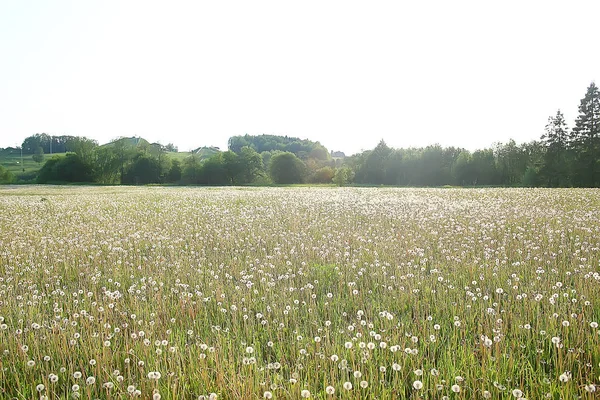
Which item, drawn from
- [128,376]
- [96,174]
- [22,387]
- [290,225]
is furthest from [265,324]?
[96,174]

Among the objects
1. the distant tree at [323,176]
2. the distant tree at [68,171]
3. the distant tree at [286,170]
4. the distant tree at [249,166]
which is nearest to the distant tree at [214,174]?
the distant tree at [249,166]

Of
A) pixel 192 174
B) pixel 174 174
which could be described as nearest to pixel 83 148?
pixel 174 174

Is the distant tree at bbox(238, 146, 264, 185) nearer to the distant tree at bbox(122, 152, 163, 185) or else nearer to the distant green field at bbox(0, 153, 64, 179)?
the distant tree at bbox(122, 152, 163, 185)

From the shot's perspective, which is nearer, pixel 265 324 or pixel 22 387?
pixel 22 387

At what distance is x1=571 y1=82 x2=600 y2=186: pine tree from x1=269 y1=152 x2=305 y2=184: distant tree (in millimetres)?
58074

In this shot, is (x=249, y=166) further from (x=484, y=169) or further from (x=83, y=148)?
(x=484, y=169)

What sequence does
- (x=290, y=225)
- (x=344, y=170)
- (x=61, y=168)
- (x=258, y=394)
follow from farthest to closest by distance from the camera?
(x=61, y=168) → (x=344, y=170) → (x=290, y=225) → (x=258, y=394)

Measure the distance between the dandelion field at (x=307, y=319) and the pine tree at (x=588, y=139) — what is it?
58.8 m

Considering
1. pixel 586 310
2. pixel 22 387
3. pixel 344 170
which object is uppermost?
pixel 344 170

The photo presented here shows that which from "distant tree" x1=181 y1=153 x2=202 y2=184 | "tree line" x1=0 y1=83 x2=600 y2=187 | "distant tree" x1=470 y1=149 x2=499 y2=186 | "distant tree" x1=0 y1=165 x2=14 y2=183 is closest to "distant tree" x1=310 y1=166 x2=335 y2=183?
"tree line" x1=0 y1=83 x2=600 y2=187

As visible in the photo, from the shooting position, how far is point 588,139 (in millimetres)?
58438

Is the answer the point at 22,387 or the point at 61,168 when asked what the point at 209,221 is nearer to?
the point at 22,387

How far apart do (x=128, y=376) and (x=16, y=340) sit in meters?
1.49

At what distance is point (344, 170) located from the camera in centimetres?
7644
